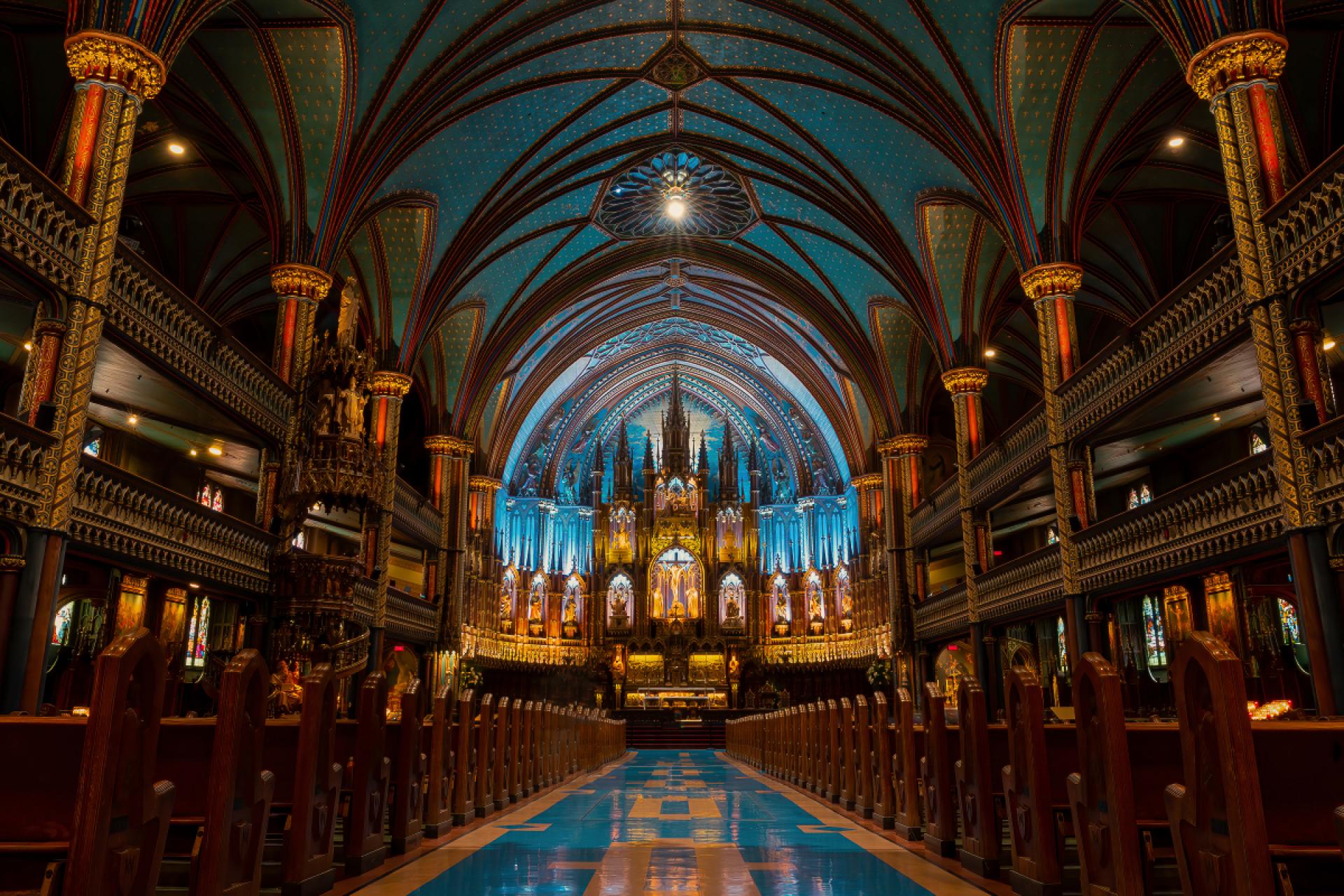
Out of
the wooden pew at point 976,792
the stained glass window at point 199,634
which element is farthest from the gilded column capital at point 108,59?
the stained glass window at point 199,634

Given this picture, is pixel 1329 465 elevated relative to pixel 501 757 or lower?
elevated

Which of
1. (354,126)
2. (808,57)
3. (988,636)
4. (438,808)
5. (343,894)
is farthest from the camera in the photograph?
(988,636)

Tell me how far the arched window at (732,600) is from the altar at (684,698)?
278 cm

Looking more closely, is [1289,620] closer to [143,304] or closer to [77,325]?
[143,304]

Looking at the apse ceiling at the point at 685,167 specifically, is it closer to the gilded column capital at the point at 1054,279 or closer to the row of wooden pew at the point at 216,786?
the gilded column capital at the point at 1054,279

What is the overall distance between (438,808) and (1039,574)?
43.0ft

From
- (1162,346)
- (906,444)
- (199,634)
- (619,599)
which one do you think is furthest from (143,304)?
(619,599)

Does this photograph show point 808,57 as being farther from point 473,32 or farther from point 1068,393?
point 1068,393

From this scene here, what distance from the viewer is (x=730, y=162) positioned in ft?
83.6

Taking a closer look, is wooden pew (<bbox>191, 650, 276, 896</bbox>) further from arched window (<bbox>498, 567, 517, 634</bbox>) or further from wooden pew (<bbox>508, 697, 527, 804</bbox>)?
arched window (<bbox>498, 567, 517, 634</bbox>)

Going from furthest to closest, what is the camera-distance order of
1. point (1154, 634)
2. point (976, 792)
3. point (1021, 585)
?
point (1154, 634)
point (1021, 585)
point (976, 792)

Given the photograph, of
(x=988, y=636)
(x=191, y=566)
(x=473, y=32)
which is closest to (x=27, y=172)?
A: (x=191, y=566)

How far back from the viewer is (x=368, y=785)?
6902mm

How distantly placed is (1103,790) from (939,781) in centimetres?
295
